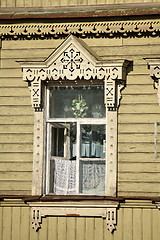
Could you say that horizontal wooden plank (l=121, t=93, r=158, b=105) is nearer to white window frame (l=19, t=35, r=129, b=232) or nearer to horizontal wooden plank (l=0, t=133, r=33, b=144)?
white window frame (l=19, t=35, r=129, b=232)

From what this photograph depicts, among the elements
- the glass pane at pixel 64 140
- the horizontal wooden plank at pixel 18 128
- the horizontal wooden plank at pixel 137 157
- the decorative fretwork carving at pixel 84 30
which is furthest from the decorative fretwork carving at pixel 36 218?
the decorative fretwork carving at pixel 84 30

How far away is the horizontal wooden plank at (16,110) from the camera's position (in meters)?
10.4

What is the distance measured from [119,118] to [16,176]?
174 cm

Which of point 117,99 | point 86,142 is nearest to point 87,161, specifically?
point 86,142

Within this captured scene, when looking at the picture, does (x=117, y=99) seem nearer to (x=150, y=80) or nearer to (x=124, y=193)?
(x=150, y=80)

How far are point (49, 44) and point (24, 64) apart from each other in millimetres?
503

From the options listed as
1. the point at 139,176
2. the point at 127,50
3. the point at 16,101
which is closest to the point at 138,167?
the point at 139,176

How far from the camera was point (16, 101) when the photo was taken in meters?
10.5

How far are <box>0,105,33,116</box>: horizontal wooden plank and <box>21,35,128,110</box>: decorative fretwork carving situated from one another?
4.7 inches

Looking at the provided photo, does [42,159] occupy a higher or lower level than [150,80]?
lower

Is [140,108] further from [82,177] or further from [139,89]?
[82,177]

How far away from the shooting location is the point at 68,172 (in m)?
10.4

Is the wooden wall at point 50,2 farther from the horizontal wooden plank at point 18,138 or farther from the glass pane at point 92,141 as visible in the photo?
the horizontal wooden plank at point 18,138

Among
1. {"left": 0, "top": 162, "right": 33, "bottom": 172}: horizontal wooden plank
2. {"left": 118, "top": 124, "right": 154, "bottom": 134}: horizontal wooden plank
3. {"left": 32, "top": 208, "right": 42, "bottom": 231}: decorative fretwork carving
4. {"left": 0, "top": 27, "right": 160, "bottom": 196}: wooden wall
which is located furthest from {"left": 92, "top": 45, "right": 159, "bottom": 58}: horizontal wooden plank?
{"left": 32, "top": 208, "right": 42, "bottom": 231}: decorative fretwork carving
